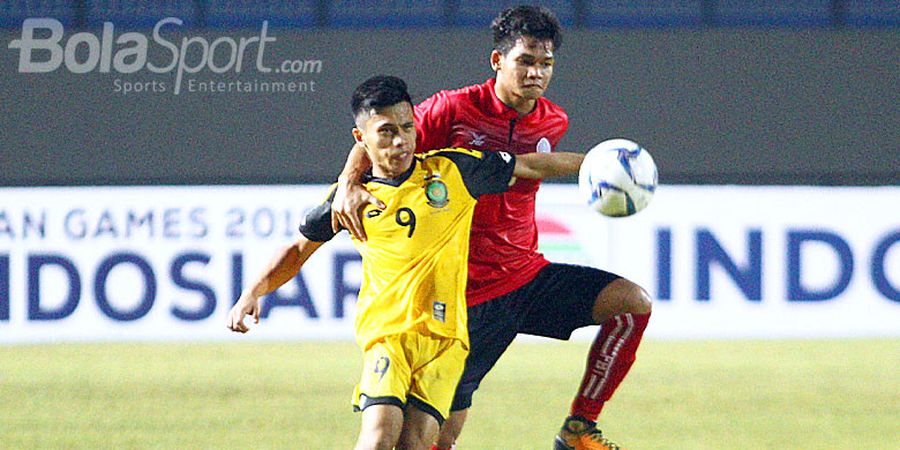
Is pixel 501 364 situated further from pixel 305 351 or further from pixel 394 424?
pixel 394 424

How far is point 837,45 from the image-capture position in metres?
9.79

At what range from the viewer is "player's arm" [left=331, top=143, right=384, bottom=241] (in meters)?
4.16

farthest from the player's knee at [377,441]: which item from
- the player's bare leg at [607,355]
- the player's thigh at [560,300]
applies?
the player's bare leg at [607,355]

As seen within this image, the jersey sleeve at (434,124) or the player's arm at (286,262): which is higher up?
the jersey sleeve at (434,124)

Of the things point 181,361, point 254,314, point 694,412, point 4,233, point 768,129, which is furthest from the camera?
point 768,129

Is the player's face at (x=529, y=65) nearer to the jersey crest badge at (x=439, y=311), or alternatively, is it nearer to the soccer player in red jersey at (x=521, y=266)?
the soccer player in red jersey at (x=521, y=266)

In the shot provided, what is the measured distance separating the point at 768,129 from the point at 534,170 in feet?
18.7

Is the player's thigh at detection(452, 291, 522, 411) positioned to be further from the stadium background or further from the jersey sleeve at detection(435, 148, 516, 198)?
the stadium background

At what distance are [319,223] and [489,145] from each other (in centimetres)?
72

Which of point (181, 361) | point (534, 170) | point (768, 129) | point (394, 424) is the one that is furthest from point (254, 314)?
point (768, 129)

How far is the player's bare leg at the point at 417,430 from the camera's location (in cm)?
397

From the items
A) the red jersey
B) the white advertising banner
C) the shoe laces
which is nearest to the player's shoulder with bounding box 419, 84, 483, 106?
the red jersey

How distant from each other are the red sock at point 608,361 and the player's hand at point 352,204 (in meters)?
1.11

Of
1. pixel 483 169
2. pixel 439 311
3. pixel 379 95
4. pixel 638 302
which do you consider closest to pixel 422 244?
pixel 439 311
